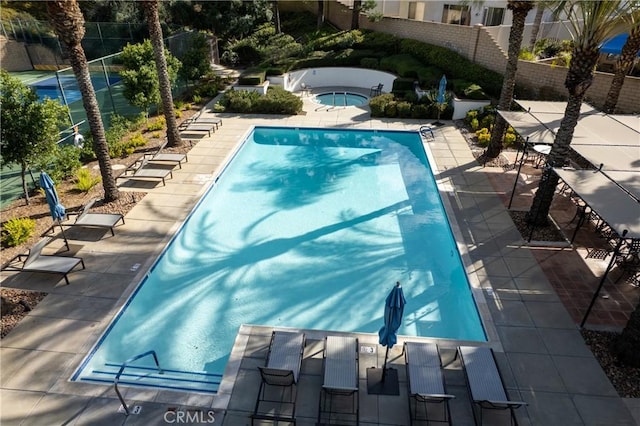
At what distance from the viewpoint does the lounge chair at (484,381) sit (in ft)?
23.7

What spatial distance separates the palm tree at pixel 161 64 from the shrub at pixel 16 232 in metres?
7.70

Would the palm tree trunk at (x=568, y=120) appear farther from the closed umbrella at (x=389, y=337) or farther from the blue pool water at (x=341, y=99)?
the blue pool water at (x=341, y=99)

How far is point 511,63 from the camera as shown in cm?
1599

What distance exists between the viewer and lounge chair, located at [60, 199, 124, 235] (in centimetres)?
1244

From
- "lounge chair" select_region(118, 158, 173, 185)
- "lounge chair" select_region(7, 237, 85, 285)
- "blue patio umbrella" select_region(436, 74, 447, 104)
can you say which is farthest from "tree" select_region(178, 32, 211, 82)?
"lounge chair" select_region(7, 237, 85, 285)

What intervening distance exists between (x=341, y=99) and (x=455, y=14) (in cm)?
1688

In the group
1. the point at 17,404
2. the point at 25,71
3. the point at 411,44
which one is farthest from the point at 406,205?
the point at 25,71

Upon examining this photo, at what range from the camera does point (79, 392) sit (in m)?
7.93

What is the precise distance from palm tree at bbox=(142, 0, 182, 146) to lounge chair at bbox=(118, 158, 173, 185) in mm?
2170

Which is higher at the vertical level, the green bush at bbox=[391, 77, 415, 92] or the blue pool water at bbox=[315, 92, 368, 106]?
the green bush at bbox=[391, 77, 415, 92]

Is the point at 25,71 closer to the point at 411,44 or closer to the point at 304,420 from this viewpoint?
the point at 411,44

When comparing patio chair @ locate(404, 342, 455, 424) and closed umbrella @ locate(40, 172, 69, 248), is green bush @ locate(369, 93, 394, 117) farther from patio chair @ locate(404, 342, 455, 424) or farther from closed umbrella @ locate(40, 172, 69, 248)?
patio chair @ locate(404, 342, 455, 424)

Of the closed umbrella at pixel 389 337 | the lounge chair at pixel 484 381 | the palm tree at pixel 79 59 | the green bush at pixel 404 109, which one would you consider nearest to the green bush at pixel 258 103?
the green bush at pixel 404 109

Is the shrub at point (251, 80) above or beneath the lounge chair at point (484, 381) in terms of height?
above
